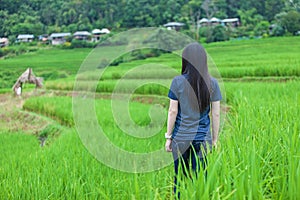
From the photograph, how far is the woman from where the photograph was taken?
2.27m

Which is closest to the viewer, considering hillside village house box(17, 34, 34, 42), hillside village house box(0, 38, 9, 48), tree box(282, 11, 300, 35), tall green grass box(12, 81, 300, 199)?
tall green grass box(12, 81, 300, 199)

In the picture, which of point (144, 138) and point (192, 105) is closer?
point (192, 105)

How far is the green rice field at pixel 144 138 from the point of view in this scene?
159cm

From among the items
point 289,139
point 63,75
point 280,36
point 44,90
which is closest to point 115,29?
point 63,75

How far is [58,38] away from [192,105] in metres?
17.5

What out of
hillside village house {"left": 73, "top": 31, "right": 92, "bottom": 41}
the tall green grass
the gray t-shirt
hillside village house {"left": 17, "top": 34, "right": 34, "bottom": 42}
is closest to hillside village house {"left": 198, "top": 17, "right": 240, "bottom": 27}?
hillside village house {"left": 73, "top": 31, "right": 92, "bottom": 41}

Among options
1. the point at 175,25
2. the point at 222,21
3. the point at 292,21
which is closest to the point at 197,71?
the point at 292,21

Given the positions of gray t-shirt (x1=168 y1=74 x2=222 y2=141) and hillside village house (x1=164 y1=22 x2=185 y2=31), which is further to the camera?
hillside village house (x1=164 y1=22 x2=185 y2=31)

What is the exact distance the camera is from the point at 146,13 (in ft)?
73.6

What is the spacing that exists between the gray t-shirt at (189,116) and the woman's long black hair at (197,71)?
0.03m

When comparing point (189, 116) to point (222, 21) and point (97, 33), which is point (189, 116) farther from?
point (222, 21)

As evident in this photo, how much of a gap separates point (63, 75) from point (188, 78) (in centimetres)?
1429

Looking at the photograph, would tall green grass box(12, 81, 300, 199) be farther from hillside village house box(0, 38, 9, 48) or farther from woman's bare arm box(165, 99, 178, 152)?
hillside village house box(0, 38, 9, 48)

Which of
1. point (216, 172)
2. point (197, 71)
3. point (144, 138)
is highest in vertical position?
point (197, 71)
